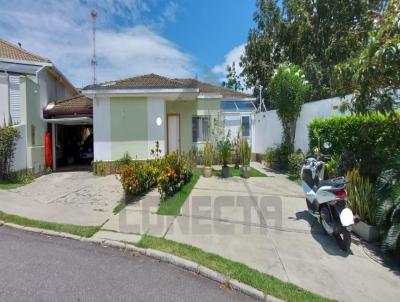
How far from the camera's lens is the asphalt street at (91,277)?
12.0ft

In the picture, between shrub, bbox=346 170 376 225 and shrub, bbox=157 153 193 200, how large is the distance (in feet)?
14.6

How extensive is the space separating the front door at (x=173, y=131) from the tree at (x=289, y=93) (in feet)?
17.9

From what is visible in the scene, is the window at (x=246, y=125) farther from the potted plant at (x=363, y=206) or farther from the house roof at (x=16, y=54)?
the potted plant at (x=363, y=206)

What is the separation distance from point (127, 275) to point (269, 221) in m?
3.53

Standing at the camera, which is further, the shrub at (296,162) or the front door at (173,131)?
the front door at (173,131)

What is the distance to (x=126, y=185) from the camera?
7.95 metres

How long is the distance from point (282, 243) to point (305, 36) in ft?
61.3

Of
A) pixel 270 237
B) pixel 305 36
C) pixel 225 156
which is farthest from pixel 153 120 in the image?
pixel 305 36

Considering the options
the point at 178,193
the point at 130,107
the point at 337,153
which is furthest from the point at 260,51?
the point at 178,193

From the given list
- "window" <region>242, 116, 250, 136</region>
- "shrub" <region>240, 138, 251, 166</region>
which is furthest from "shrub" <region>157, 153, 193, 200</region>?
"window" <region>242, 116, 250, 136</region>

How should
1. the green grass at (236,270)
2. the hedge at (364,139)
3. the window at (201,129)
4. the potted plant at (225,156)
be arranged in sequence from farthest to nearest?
the window at (201,129)
the potted plant at (225,156)
the hedge at (364,139)
the green grass at (236,270)

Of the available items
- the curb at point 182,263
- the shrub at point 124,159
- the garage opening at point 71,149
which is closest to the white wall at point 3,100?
the garage opening at point 71,149

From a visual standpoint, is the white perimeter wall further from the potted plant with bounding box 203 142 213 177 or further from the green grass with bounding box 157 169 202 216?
the green grass with bounding box 157 169 202 216

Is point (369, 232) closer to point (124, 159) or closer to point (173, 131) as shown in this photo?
point (124, 159)
